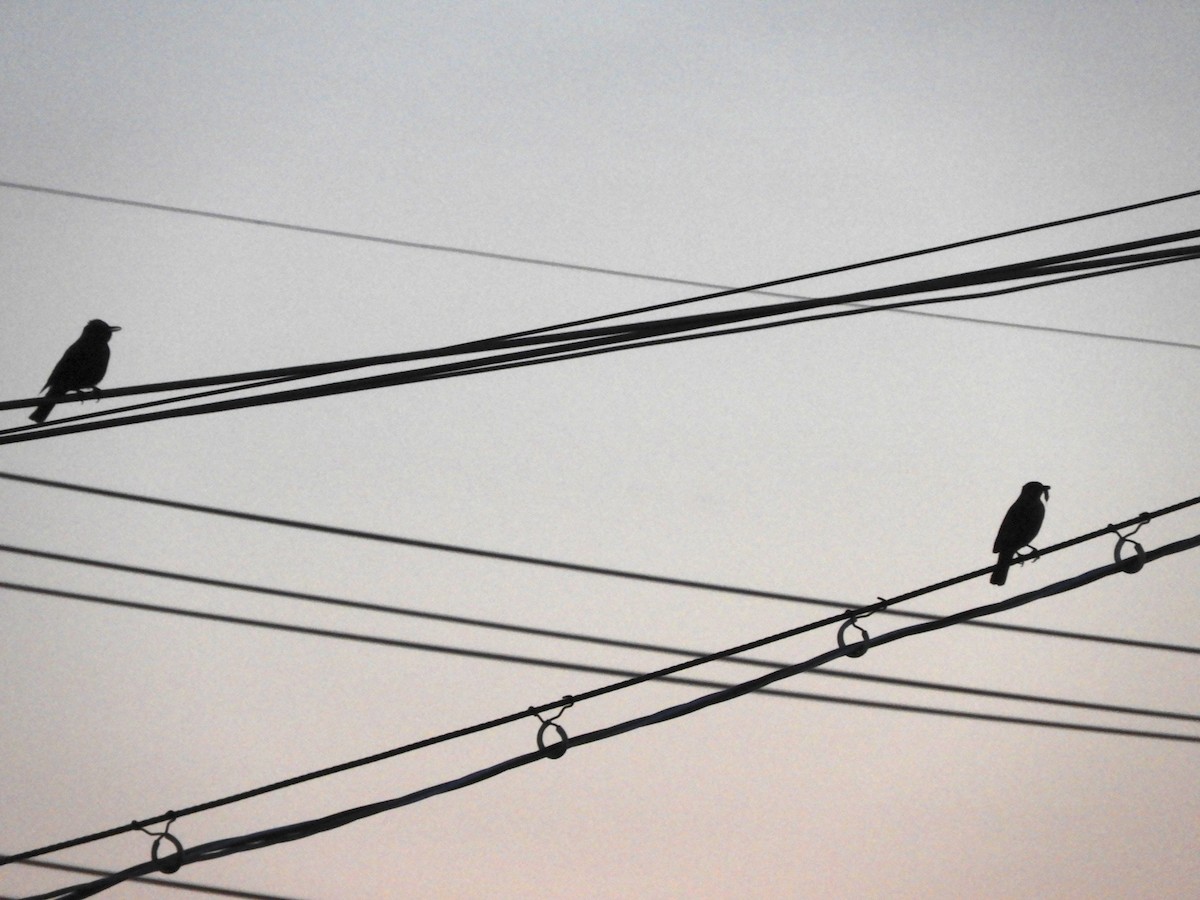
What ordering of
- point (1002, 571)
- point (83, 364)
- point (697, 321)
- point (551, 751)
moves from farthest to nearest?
1. point (83, 364)
2. point (1002, 571)
3. point (551, 751)
4. point (697, 321)

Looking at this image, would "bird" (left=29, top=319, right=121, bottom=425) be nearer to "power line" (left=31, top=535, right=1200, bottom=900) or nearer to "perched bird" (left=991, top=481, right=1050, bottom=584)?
"power line" (left=31, top=535, right=1200, bottom=900)

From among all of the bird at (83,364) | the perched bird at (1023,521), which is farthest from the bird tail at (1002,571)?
the bird at (83,364)

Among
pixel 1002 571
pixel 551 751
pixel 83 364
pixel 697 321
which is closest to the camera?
pixel 697 321

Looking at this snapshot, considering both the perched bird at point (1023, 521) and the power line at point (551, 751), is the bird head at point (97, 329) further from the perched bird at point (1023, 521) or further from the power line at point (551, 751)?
the perched bird at point (1023, 521)

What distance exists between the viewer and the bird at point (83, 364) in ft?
16.5

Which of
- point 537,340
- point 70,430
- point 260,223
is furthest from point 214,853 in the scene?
point 260,223

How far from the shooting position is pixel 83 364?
201 inches

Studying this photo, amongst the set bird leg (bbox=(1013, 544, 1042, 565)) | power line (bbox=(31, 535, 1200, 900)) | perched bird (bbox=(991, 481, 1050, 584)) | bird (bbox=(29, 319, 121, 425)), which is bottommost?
power line (bbox=(31, 535, 1200, 900))

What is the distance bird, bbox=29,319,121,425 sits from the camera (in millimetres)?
5031

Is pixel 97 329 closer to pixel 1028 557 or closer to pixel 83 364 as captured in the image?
pixel 83 364

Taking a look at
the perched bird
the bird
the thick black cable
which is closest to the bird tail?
the perched bird

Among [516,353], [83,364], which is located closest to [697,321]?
[516,353]

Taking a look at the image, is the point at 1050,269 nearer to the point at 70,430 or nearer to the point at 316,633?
the point at 70,430

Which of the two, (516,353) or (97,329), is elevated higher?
(97,329)
